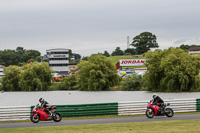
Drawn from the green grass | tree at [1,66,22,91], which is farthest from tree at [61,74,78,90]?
the green grass

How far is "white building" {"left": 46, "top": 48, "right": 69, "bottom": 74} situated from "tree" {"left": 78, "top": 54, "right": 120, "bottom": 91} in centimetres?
8098

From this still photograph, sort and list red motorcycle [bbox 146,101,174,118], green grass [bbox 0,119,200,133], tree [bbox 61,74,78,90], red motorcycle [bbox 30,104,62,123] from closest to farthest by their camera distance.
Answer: green grass [bbox 0,119,200,133]
red motorcycle [bbox 30,104,62,123]
red motorcycle [bbox 146,101,174,118]
tree [bbox 61,74,78,90]

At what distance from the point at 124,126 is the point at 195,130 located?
386cm

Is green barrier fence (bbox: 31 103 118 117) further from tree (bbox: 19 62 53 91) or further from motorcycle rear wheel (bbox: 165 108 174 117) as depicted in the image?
tree (bbox: 19 62 53 91)

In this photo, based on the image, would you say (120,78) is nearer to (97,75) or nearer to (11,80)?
(97,75)

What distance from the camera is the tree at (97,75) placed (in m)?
77.2

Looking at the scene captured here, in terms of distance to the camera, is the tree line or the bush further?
the bush

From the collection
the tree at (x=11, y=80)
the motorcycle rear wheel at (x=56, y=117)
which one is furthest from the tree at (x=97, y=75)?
the motorcycle rear wheel at (x=56, y=117)

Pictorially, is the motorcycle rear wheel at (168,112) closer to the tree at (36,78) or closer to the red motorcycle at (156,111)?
the red motorcycle at (156,111)

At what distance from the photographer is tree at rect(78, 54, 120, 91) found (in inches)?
3039

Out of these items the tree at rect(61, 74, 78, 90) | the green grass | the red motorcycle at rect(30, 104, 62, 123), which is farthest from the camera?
the tree at rect(61, 74, 78, 90)

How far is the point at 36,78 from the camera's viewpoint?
8581cm

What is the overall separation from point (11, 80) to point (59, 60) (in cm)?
7452

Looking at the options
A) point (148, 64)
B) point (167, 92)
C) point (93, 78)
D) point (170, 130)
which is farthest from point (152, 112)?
point (93, 78)
